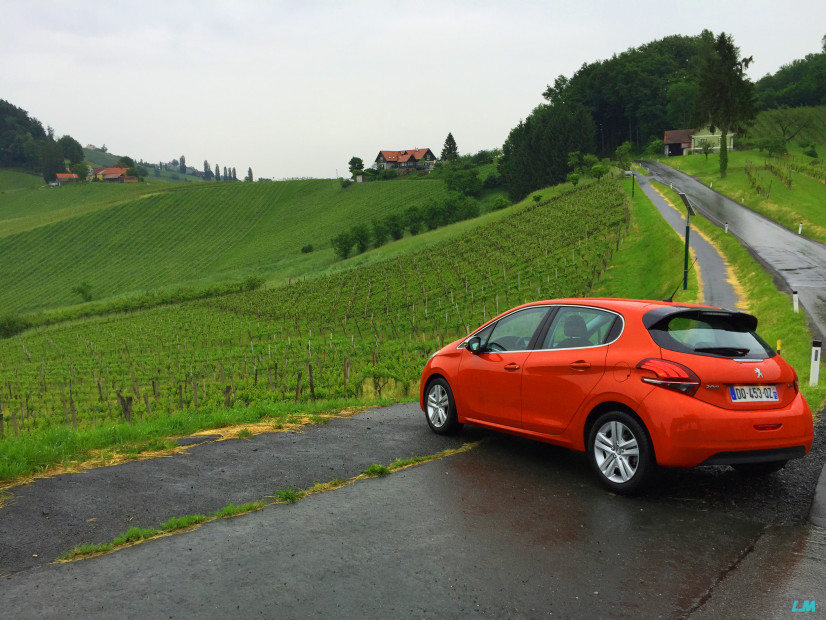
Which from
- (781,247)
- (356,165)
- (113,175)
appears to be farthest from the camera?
(113,175)

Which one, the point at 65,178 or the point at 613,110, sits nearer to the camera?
the point at 613,110

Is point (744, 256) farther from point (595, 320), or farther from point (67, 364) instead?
point (67, 364)

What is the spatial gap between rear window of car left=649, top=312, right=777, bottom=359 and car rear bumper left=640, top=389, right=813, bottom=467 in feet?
1.72

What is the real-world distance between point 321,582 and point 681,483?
149 inches

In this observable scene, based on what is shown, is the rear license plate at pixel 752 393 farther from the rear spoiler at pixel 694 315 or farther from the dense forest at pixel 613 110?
the dense forest at pixel 613 110

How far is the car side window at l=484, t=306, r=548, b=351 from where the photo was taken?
7637 millimetres

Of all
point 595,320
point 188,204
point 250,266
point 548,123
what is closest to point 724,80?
point 548,123

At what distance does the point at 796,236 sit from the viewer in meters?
34.9

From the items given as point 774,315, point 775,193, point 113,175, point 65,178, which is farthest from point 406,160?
point 774,315

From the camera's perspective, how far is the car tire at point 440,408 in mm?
8578

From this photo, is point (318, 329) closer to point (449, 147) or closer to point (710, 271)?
point (710, 271)

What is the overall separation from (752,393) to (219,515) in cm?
472

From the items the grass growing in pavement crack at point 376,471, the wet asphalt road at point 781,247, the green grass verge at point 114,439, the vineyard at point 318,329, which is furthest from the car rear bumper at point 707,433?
the wet asphalt road at point 781,247

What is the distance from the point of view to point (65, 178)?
560 ft
